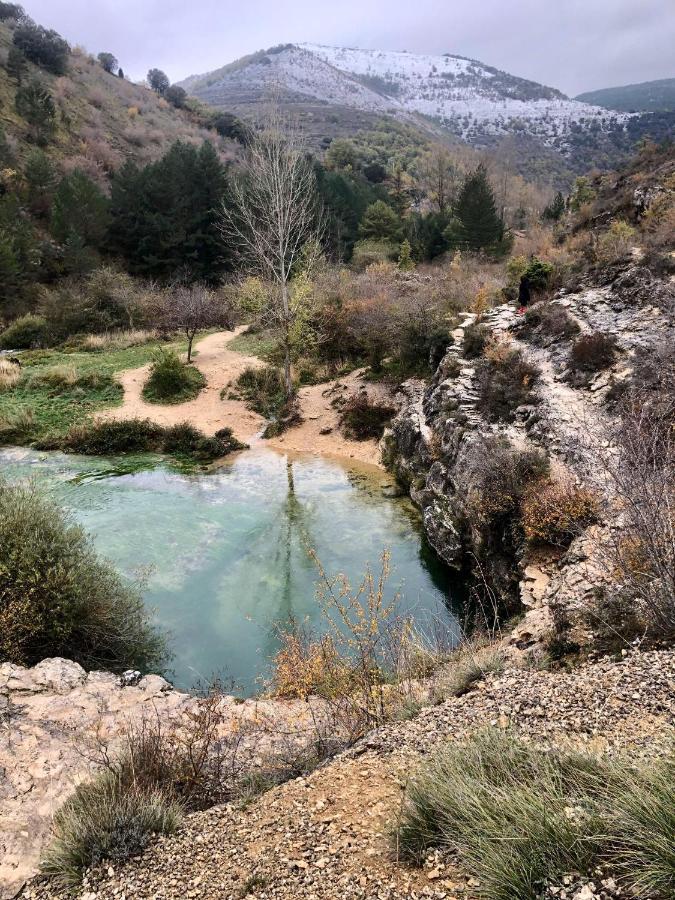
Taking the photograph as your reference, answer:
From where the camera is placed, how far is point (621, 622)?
543cm

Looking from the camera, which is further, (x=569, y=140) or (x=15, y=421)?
(x=569, y=140)

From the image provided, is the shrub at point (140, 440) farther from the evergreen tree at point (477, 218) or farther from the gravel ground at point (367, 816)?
the evergreen tree at point (477, 218)

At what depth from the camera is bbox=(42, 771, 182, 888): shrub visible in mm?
3514

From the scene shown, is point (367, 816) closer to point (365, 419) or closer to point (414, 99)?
point (365, 419)

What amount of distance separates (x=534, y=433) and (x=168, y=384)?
47.4 feet

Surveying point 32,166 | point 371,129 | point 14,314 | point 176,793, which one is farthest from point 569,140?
point 176,793

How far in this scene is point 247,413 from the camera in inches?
768

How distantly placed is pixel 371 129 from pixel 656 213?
9914 cm

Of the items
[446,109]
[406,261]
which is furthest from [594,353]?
[446,109]

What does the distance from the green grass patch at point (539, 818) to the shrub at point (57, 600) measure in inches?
213

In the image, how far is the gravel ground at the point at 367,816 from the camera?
9.72ft

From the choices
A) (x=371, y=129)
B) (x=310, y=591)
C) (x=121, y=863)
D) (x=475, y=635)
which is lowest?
(x=310, y=591)

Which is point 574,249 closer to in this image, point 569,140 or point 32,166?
point 32,166

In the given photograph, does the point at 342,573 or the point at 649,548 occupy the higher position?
the point at 649,548
